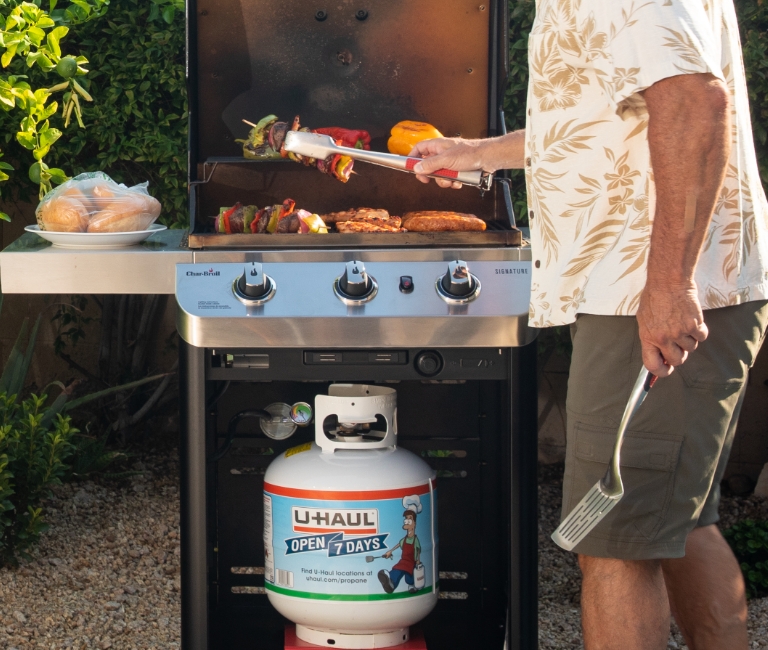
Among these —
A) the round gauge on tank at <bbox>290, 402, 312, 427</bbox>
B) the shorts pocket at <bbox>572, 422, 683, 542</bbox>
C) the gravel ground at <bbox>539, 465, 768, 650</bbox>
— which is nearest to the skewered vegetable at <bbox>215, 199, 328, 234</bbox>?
the round gauge on tank at <bbox>290, 402, 312, 427</bbox>

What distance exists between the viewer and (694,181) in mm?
1413

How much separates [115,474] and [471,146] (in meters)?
2.06

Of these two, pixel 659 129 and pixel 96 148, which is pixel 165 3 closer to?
pixel 96 148

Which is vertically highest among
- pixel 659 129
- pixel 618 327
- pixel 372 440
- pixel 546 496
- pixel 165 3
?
pixel 165 3

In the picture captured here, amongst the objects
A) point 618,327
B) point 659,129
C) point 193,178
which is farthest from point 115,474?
point 659,129

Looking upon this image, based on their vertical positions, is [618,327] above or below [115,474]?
above

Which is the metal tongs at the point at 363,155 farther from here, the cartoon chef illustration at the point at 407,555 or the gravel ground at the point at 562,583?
the gravel ground at the point at 562,583

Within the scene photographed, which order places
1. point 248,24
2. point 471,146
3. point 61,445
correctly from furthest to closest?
point 61,445 < point 248,24 < point 471,146

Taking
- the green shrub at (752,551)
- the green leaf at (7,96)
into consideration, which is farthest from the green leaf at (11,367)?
the green shrub at (752,551)

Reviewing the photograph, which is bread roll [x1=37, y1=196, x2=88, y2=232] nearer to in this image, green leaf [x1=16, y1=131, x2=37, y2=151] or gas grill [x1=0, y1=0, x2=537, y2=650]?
gas grill [x1=0, y1=0, x2=537, y2=650]

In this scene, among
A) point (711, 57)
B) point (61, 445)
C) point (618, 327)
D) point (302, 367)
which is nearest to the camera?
point (711, 57)

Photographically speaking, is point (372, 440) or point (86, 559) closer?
point (372, 440)

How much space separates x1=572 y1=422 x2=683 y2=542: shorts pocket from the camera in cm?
157

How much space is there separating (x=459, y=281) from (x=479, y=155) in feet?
1.34
